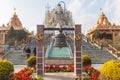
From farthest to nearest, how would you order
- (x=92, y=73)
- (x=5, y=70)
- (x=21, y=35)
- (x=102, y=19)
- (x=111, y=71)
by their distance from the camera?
(x=102, y=19) < (x=21, y=35) < (x=92, y=73) < (x=5, y=70) < (x=111, y=71)

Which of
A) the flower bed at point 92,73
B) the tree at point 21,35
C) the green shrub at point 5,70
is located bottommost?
the flower bed at point 92,73

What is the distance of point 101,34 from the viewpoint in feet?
208

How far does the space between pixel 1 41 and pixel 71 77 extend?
177ft

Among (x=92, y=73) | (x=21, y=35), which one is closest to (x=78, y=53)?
(x=92, y=73)

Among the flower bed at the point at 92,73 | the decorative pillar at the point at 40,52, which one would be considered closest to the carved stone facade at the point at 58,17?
the flower bed at the point at 92,73

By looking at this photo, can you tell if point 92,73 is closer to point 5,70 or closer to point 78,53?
point 78,53

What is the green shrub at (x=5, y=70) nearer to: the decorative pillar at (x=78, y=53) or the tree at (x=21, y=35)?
the decorative pillar at (x=78, y=53)

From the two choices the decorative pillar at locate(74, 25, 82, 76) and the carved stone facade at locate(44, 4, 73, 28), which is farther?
the carved stone facade at locate(44, 4, 73, 28)

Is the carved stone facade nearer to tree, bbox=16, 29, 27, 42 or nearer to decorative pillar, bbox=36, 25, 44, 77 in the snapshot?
tree, bbox=16, 29, 27, 42

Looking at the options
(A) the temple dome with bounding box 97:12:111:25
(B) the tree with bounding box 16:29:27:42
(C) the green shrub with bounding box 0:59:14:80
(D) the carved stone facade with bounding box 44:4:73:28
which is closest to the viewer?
(C) the green shrub with bounding box 0:59:14:80

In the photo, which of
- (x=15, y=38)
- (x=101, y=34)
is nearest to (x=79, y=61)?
(x=15, y=38)

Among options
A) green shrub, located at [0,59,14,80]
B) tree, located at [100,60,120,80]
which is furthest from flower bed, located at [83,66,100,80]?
green shrub, located at [0,59,14,80]

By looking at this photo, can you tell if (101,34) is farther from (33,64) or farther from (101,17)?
(33,64)

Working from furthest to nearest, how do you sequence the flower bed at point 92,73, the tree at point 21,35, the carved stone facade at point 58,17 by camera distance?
the carved stone facade at point 58,17
the tree at point 21,35
the flower bed at point 92,73
